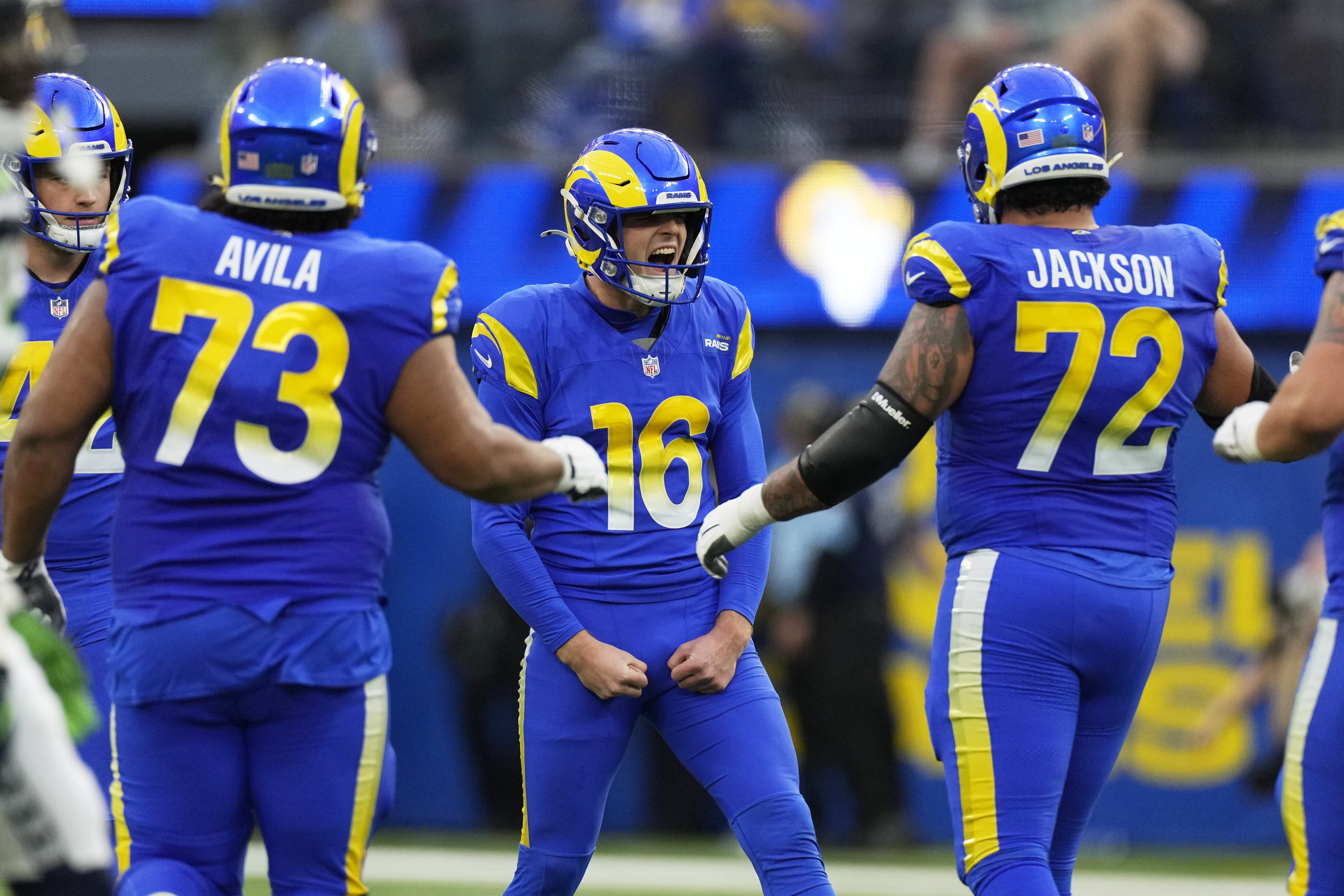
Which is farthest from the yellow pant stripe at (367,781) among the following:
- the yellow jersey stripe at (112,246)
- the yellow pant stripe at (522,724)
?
the yellow jersey stripe at (112,246)

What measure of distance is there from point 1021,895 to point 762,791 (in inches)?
27.2

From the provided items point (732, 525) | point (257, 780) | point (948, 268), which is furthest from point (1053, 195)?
point (257, 780)

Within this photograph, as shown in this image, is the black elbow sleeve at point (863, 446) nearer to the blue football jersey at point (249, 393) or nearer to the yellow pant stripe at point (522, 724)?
the yellow pant stripe at point (522, 724)

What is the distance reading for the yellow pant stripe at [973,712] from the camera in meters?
3.79

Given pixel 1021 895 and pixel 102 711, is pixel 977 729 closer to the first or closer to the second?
pixel 1021 895

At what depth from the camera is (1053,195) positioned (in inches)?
158

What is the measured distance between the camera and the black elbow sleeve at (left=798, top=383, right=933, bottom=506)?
387 centimetres

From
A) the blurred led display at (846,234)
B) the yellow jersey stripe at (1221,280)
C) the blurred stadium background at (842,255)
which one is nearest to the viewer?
the yellow jersey stripe at (1221,280)

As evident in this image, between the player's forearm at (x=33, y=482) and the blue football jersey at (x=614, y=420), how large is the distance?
1159 millimetres

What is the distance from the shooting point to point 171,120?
39.7 feet

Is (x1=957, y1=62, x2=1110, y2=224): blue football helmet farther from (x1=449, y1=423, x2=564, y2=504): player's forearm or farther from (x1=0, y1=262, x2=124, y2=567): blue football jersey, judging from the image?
(x1=0, y1=262, x2=124, y2=567): blue football jersey

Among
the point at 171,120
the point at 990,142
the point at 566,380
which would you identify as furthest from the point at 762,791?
the point at 171,120

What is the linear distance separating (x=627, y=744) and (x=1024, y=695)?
102cm

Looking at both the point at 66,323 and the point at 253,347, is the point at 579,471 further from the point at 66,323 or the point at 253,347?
the point at 66,323
